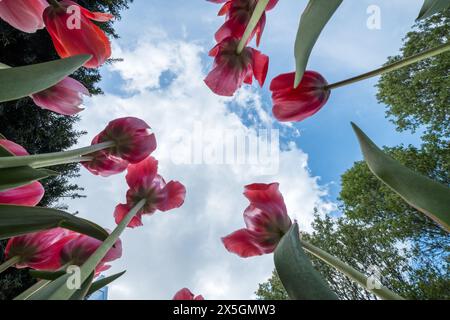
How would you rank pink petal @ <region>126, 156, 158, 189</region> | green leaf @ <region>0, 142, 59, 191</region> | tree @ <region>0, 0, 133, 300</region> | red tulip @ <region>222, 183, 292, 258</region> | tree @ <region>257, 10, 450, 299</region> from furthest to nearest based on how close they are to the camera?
tree @ <region>257, 10, 450, 299</region> → tree @ <region>0, 0, 133, 300</region> → pink petal @ <region>126, 156, 158, 189</region> → red tulip @ <region>222, 183, 292, 258</region> → green leaf @ <region>0, 142, 59, 191</region>

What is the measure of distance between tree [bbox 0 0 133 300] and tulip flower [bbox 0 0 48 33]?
2.62m

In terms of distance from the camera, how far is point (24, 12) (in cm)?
42

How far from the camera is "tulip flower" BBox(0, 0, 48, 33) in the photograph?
41cm

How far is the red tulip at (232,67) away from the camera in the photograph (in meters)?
0.51

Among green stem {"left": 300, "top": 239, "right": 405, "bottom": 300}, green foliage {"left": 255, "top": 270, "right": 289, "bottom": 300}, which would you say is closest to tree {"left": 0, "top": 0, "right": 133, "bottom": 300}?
green stem {"left": 300, "top": 239, "right": 405, "bottom": 300}

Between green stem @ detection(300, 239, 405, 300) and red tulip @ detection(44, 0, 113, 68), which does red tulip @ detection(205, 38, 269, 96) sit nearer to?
red tulip @ detection(44, 0, 113, 68)

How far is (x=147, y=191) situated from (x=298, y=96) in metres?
0.24

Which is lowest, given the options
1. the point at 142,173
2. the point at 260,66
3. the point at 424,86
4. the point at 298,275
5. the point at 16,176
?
the point at 298,275

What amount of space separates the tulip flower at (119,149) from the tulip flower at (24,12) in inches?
5.8

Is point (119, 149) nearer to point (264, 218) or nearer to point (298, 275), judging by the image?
point (264, 218)

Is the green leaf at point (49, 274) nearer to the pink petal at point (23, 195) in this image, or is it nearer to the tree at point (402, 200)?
the pink petal at point (23, 195)

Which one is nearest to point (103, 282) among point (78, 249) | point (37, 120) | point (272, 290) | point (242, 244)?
point (78, 249)

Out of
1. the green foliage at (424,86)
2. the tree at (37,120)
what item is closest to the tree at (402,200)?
the green foliage at (424,86)

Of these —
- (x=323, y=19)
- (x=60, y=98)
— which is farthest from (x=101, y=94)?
(x=323, y=19)
